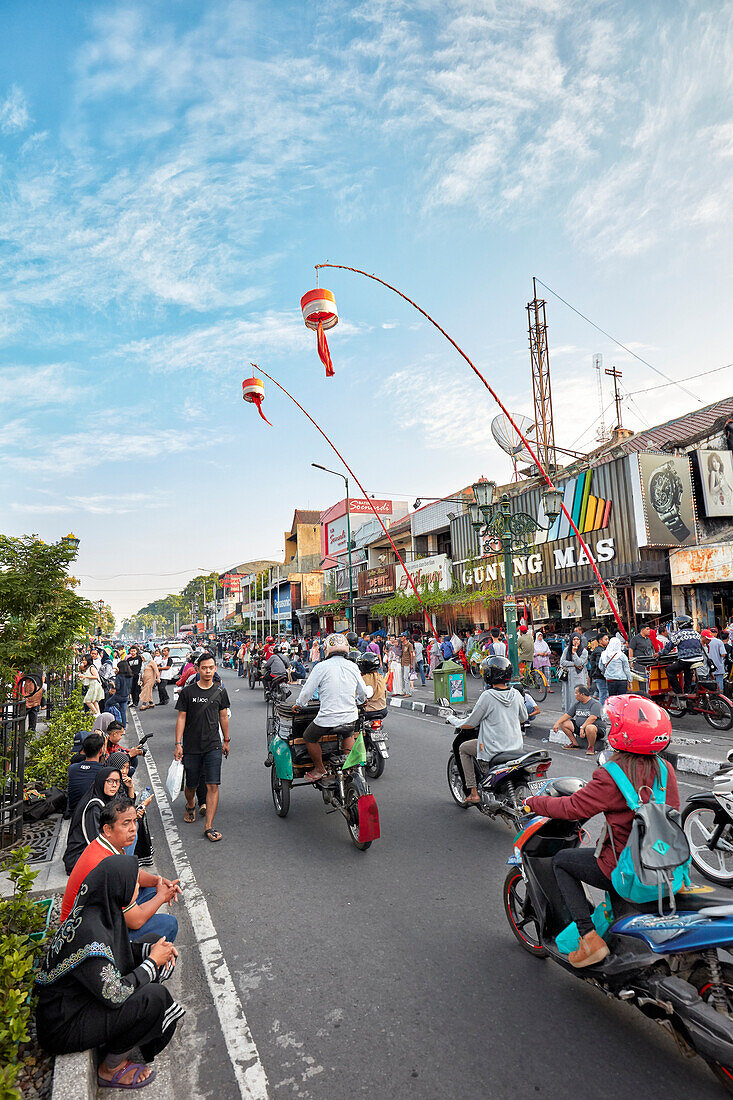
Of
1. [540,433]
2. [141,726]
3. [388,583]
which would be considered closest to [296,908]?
[141,726]

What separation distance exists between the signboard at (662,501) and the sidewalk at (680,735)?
569cm

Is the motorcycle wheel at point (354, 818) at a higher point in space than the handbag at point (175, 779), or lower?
lower

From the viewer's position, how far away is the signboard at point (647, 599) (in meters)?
18.9

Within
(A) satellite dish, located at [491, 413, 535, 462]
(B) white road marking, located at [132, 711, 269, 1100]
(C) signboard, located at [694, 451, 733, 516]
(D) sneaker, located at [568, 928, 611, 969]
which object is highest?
(A) satellite dish, located at [491, 413, 535, 462]

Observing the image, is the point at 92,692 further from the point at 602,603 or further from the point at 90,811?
the point at 602,603

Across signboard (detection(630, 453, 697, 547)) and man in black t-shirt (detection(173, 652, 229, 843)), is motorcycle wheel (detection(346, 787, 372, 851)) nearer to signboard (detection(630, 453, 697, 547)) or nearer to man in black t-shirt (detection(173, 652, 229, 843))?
man in black t-shirt (detection(173, 652, 229, 843))

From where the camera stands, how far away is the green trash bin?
Result: 15.3m

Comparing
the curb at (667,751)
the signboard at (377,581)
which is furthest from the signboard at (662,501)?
the signboard at (377,581)

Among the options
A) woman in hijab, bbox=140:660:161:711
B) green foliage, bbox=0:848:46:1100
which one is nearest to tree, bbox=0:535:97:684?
green foliage, bbox=0:848:46:1100

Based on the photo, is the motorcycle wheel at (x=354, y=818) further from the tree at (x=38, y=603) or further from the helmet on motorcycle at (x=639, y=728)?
the tree at (x=38, y=603)

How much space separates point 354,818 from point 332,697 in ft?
3.68

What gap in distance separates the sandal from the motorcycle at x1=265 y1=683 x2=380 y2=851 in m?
2.83

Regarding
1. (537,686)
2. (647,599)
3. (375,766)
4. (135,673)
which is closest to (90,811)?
(375,766)

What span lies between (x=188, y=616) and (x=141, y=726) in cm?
15340
